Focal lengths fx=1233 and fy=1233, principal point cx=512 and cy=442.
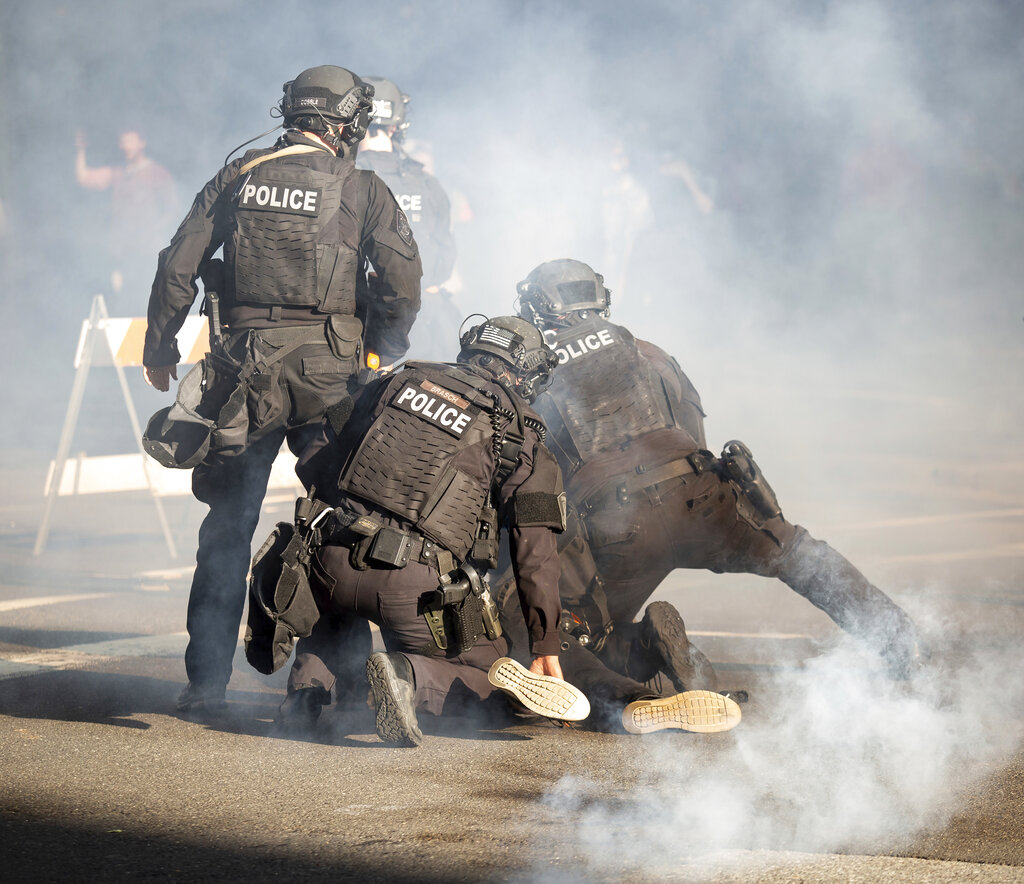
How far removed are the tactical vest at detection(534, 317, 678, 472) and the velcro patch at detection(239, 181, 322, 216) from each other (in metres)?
0.85

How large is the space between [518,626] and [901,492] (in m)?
7.05

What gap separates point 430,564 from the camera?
273cm

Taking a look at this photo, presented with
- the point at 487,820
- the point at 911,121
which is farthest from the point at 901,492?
the point at 487,820

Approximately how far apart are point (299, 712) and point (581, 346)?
1419 mm

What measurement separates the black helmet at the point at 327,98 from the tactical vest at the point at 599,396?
88cm

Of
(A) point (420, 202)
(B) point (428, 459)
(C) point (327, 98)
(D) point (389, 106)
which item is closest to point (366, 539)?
(B) point (428, 459)

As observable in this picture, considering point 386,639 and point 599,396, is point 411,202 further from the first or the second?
point 386,639

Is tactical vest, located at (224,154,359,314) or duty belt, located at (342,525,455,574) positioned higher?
tactical vest, located at (224,154,359,314)

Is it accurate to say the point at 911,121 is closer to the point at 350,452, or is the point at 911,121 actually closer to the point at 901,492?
the point at 901,492

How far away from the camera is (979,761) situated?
2637 millimetres

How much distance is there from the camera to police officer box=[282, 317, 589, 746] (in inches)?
107

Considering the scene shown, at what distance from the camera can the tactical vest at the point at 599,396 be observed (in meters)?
3.56

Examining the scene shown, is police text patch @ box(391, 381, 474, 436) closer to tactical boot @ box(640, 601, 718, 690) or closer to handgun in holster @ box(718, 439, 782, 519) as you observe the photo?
tactical boot @ box(640, 601, 718, 690)

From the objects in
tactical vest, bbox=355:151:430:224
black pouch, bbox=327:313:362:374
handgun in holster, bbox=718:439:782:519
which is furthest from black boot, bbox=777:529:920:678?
tactical vest, bbox=355:151:430:224
